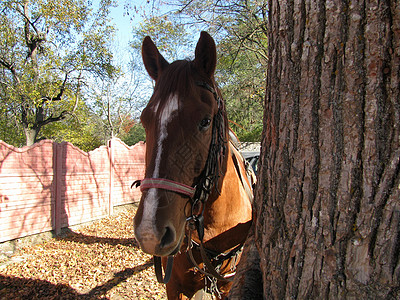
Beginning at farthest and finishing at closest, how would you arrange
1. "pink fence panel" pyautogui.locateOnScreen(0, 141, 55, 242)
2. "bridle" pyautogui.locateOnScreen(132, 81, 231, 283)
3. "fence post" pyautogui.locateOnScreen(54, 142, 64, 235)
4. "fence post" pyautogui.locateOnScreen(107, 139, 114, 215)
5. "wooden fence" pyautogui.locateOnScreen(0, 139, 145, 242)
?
"fence post" pyautogui.locateOnScreen(107, 139, 114, 215) < "fence post" pyautogui.locateOnScreen(54, 142, 64, 235) < "wooden fence" pyautogui.locateOnScreen(0, 139, 145, 242) < "pink fence panel" pyautogui.locateOnScreen(0, 141, 55, 242) < "bridle" pyautogui.locateOnScreen(132, 81, 231, 283)

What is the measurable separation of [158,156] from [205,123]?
0.38 metres

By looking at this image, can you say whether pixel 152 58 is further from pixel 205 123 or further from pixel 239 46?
pixel 239 46

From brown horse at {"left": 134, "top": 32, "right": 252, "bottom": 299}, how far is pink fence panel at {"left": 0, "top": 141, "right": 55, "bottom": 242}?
521 centimetres

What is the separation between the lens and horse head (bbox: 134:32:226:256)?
1294mm

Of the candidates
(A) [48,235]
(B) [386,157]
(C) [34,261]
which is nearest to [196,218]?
(B) [386,157]

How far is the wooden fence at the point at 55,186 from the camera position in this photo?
18.5ft

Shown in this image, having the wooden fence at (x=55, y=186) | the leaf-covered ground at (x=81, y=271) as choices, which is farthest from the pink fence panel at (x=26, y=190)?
the leaf-covered ground at (x=81, y=271)

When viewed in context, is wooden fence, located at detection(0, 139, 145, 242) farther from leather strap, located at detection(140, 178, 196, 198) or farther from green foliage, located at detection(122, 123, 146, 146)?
green foliage, located at detection(122, 123, 146, 146)

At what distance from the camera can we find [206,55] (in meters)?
1.85

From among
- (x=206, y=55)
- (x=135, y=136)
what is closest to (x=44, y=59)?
(x=206, y=55)

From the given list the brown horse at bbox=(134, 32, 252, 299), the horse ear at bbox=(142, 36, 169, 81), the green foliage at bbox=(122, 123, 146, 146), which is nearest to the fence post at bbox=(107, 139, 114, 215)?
the brown horse at bbox=(134, 32, 252, 299)

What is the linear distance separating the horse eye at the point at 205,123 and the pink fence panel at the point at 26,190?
224 inches

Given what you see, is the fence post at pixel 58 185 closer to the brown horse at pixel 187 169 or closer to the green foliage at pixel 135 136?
the brown horse at pixel 187 169

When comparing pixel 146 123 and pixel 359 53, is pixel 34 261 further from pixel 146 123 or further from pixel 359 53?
pixel 359 53
